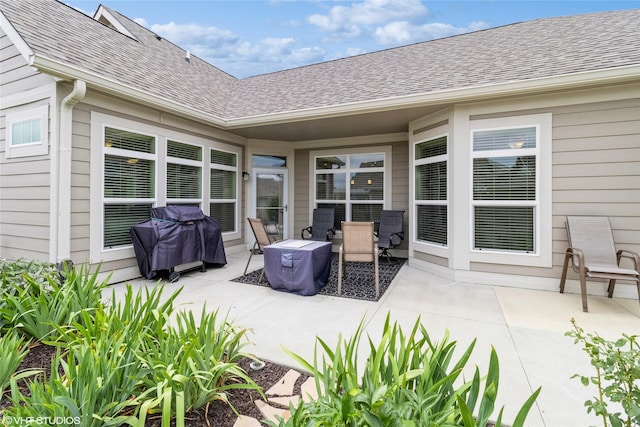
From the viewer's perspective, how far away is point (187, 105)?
5.09 m

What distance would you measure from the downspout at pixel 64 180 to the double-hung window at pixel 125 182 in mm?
450

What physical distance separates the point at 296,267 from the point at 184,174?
120 inches

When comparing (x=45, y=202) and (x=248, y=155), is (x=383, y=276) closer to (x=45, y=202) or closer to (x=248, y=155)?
(x=248, y=155)

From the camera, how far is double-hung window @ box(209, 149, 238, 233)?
20.0 ft

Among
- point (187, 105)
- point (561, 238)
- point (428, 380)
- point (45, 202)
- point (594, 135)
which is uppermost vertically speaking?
point (187, 105)

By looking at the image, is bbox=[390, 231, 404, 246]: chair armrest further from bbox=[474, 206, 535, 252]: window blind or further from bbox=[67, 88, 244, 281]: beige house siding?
bbox=[67, 88, 244, 281]: beige house siding

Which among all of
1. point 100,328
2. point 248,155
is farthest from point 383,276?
point 248,155

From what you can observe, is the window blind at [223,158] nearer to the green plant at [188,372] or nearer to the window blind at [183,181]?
the window blind at [183,181]

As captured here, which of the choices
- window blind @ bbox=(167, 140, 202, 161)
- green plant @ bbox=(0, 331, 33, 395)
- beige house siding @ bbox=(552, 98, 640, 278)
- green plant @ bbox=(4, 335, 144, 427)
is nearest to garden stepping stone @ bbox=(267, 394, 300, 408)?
green plant @ bbox=(4, 335, 144, 427)

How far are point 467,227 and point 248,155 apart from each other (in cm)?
495

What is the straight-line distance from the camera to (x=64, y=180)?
12.2ft

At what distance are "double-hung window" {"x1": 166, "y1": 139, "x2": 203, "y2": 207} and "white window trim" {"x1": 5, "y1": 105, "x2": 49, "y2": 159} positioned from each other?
1.56 metres

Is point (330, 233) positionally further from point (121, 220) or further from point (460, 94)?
point (121, 220)

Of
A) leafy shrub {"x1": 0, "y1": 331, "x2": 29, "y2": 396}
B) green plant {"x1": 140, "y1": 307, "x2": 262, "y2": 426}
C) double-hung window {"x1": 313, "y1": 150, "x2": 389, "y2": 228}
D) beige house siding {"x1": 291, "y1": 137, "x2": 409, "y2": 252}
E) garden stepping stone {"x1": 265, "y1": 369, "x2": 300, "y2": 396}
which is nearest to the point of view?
green plant {"x1": 140, "y1": 307, "x2": 262, "y2": 426}
